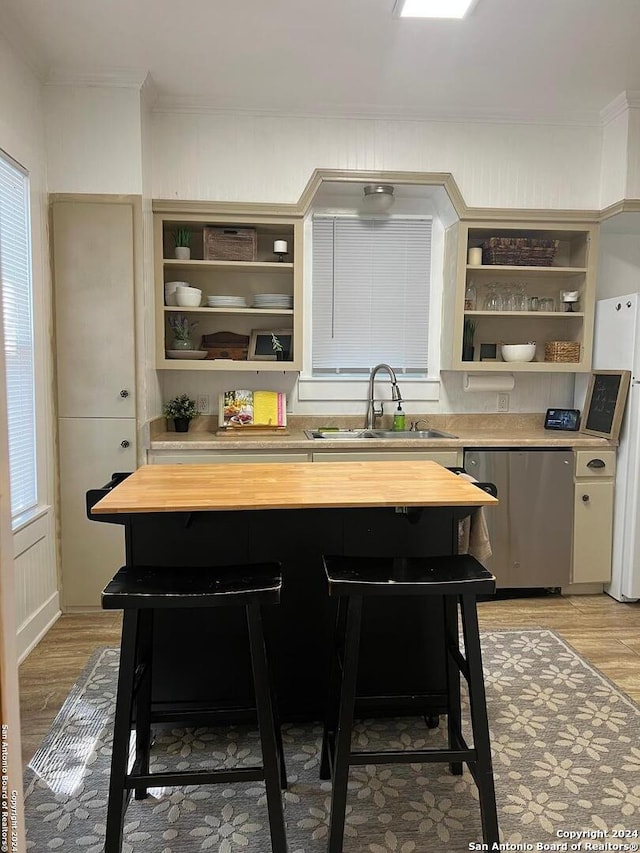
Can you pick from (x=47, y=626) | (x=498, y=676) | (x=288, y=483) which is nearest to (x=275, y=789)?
(x=288, y=483)

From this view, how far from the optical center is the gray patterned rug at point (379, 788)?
5.66ft

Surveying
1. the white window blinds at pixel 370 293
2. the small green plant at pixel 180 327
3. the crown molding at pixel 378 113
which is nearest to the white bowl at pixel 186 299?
the small green plant at pixel 180 327

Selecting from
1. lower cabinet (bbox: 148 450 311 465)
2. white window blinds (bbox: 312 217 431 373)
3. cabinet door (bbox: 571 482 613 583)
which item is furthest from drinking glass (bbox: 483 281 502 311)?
lower cabinet (bbox: 148 450 311 465)

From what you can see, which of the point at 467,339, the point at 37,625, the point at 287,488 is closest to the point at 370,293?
the point at 467,339

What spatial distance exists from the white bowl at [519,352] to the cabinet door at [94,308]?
228cm

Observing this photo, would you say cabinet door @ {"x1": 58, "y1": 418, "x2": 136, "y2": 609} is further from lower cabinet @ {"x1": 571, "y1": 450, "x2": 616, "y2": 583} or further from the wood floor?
lower cabinet @ {"x1": 571, "y1": 450, "x2": 616, "y2": 583}

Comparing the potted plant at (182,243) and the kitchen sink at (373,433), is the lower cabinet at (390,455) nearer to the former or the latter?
the kitchen sink at (373,433)

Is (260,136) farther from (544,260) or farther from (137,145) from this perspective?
(544,260)

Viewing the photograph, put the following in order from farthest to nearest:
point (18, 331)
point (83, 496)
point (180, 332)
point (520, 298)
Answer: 1. point (520, 298)
2. point (180, 332)
3. point (83, 496)
4. point (18, 331)

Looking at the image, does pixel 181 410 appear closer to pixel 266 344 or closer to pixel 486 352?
pixel 266 344

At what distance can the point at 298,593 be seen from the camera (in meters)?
2.12

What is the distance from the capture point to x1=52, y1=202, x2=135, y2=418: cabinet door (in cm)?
317

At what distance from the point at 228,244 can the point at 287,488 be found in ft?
7.02

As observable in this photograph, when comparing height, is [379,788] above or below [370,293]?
below
